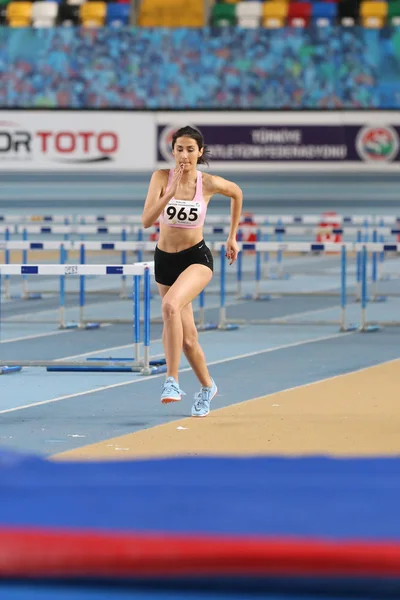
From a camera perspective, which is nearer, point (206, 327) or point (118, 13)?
point (206, 327)

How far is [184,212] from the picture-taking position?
24.8 feet

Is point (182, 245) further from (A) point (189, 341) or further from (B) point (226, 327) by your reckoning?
(B) point (226, 327)

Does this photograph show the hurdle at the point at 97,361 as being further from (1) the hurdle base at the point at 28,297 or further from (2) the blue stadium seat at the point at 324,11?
(2) the blue stadium seat at the point at 324,11

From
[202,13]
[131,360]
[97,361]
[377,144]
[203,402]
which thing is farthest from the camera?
[202,13]

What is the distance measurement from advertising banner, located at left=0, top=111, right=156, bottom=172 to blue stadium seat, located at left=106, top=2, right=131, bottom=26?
2785 millimetres

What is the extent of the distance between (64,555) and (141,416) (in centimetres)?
494

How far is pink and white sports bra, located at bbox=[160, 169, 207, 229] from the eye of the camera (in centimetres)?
754

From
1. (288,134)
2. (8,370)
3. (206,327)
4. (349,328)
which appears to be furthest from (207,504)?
(288,134)

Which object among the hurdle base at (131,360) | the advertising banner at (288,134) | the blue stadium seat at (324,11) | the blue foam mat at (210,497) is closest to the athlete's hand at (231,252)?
the hurdle base at (131,360)

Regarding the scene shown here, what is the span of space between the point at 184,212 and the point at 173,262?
1.00ft

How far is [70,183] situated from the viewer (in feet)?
87.8

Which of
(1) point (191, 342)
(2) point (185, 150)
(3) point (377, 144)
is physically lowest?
(1) point (191, 342)

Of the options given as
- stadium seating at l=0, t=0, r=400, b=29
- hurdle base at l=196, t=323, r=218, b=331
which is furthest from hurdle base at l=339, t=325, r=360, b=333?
stadium seating at l=0, t=0, r=400, b=29

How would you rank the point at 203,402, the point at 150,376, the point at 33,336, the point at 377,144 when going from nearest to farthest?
the point at 203,402 → the point at 150,376 → the point at 33,336 → the point at 377,144
